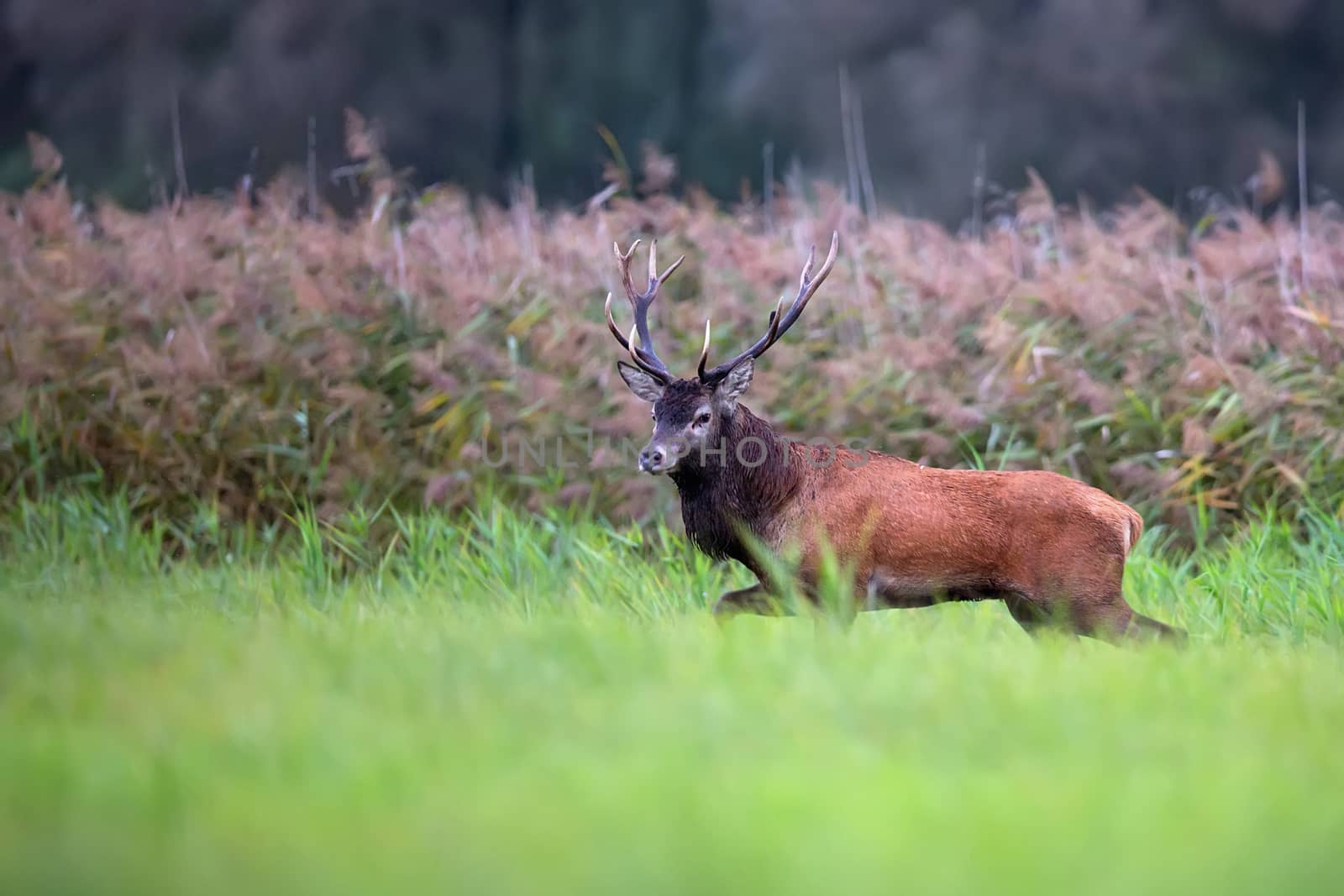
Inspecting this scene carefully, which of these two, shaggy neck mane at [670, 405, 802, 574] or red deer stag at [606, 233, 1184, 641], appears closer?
red deer stag at [606, 233, 1184, 641]

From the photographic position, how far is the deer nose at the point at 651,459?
5.34 meters

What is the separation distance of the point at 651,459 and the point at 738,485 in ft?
1.44

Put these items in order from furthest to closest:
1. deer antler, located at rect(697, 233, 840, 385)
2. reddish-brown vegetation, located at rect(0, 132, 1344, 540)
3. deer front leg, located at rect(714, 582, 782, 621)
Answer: reddish-brown vegetation, located at rect(0, 132, 1344, 540), deer antler, located at rect(697, 233, 840, 385), deer front leg, located at rect(714, 582, 782, 621)

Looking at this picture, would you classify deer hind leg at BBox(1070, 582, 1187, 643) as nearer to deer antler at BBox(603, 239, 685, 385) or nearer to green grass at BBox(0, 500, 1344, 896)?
green grass at BBox(0, 500, 1344, 896)

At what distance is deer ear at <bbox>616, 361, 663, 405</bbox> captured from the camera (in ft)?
18.9

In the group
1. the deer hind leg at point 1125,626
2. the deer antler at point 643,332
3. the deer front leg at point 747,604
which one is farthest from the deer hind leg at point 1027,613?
the deer antler at point 643,332

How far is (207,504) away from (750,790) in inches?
195

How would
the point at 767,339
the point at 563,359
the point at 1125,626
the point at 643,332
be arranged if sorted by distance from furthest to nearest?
the point at 563,359 < the point at 643,332 < the point at 767,339 < the point at 1125,626

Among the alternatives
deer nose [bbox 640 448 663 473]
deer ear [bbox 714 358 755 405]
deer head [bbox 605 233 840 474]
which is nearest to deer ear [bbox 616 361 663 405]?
Answer: deer head [bbox 605 233 840 474]

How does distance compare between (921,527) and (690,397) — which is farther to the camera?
(690,397)

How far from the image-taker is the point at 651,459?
5348mm

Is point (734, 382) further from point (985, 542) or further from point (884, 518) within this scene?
point (985, 542)

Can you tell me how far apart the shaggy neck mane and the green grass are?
13.5 inches

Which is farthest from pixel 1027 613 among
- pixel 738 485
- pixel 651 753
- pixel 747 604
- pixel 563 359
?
pixel 563 359
